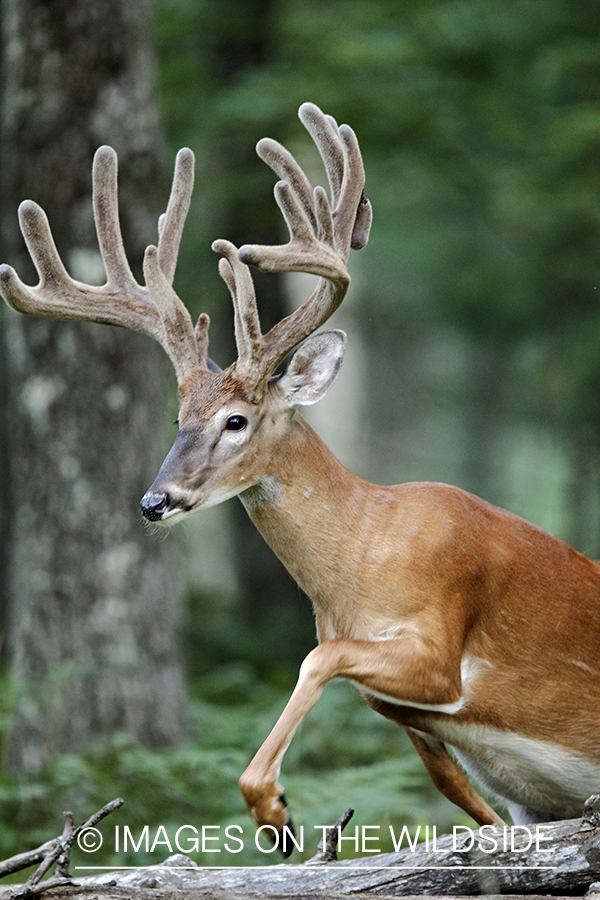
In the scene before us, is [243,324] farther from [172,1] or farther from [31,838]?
[172,1]

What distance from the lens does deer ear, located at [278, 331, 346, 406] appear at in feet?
13.3

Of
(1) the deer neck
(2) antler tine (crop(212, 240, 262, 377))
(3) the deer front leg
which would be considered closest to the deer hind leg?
(3) the deer front leg

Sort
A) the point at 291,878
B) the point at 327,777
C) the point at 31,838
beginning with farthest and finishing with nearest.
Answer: the point at 327,777 < the point at 31,838 < the point at 291,878

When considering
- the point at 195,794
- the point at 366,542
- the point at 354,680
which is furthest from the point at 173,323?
the point at 195,794

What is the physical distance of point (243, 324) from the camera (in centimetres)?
396

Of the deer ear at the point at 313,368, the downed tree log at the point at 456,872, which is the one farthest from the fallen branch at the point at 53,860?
the deer ear at the point at 313,368

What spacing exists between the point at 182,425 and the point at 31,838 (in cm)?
255

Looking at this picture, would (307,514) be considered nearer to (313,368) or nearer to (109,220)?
(313,368)

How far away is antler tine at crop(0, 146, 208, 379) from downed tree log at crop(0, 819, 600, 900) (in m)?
1.86

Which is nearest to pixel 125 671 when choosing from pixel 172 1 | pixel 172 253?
pixel 172 253

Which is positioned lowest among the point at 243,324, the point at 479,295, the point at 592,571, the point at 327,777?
the point at 327,777

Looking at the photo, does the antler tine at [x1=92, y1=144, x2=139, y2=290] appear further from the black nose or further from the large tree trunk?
the large tree trunk

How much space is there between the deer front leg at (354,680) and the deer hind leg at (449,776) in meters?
0.54

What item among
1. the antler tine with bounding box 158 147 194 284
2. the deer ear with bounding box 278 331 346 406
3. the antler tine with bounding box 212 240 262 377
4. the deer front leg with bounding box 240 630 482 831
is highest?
the antler tine with bounding box 158 147 194 284
